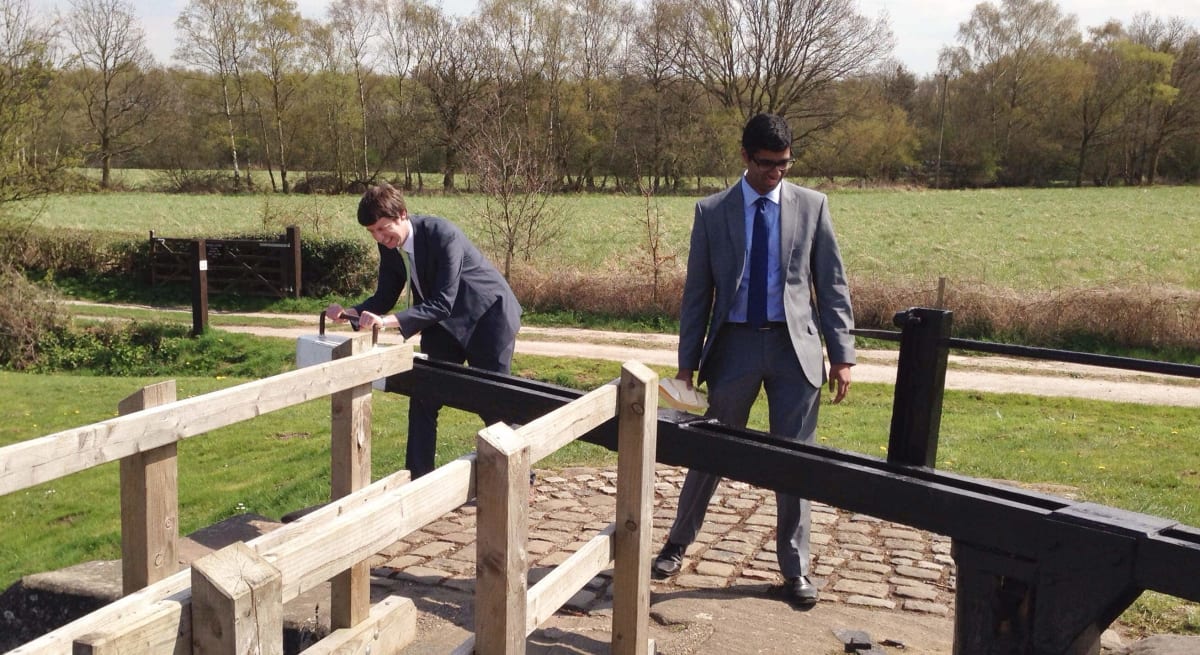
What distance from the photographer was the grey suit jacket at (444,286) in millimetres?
6055

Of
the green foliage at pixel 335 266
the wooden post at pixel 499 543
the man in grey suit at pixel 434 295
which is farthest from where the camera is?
the green foliage at pixel 335 266

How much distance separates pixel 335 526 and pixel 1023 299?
16.8 meters

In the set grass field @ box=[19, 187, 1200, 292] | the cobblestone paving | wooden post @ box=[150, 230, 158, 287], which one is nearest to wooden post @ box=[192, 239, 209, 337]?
grass field @ box=[19, 187, 1200, 292]

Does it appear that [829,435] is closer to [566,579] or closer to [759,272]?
[759,272]

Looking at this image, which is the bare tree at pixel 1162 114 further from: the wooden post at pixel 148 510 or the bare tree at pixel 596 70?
the wooden post at pixel 148 510

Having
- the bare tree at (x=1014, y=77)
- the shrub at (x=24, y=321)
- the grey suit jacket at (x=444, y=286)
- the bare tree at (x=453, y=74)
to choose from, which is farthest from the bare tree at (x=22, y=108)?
the bare tree at (x=1014, y=77)

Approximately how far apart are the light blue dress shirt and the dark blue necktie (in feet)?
0.05

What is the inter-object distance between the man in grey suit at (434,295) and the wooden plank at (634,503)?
2525 millimetres

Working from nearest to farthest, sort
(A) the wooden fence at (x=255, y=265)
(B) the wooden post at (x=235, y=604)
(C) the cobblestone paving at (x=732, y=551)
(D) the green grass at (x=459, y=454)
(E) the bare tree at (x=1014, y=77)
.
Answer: (B) the wooden post at (x=235, y=604), (C) the cobblestone paving at (x=732, y=551), (D) the green grass at (x=459, y=454), (A) the wooden fence at (x=255, y=265), (E) the bare tree at (x=1014, y=77)

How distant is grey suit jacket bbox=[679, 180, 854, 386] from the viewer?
15.2 ft

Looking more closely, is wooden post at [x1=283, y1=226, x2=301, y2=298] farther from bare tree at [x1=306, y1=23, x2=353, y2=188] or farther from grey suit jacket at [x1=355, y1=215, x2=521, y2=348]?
bare tree at [x1=306, y1=23, x2=353, y2=188]

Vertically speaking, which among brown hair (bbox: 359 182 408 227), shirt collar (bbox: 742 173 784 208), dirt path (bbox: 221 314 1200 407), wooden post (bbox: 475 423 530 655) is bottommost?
dirt path (bbox: 221 314 1200 407)

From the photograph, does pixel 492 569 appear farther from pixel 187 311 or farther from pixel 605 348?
pixel 187 311

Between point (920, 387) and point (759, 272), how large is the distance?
1.40 m
